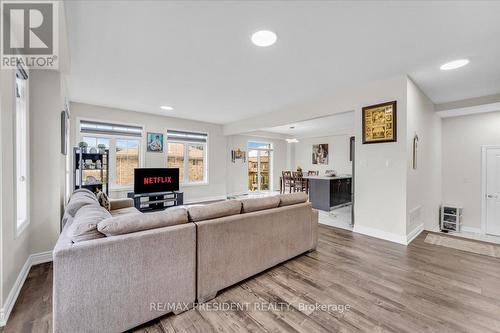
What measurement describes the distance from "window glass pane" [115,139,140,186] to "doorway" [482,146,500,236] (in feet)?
26.5

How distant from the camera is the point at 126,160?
5.43m

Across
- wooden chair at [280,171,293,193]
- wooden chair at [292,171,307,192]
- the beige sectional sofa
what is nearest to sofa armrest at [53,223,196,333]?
the beige sectional sofa

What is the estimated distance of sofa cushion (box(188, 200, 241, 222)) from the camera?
1.94 m

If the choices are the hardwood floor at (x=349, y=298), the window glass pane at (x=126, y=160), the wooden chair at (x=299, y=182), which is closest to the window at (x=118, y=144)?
the window glass pane at (x=126, y=160)

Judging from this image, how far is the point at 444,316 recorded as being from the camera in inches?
66.9

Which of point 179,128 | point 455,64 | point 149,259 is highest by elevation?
point 455,64

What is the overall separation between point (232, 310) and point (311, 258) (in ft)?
4.47

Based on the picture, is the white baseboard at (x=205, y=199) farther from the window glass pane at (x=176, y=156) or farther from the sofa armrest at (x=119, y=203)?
the sofa armrest at (x=119, y=203)

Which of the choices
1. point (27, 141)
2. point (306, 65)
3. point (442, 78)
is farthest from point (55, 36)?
point (442, 78)

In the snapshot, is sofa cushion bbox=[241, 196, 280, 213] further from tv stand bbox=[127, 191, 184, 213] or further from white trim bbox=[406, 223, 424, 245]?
tv stand bbox=[127, 191, 184, 213]

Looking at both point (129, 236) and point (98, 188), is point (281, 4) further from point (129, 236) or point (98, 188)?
point (98, 188)

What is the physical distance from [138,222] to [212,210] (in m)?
0.64

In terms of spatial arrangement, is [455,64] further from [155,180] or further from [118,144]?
[118,144]
